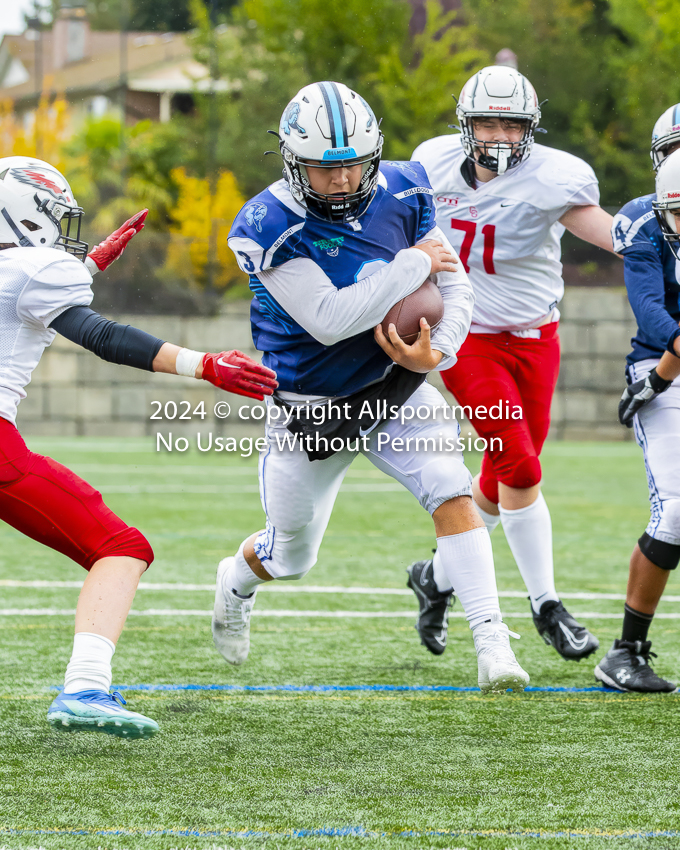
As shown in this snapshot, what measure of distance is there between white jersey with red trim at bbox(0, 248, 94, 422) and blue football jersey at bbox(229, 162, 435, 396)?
546mm

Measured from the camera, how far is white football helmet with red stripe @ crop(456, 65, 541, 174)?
4066 millimetres

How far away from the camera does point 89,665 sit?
2881 millimetres

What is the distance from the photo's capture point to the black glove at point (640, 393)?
12.0 feet

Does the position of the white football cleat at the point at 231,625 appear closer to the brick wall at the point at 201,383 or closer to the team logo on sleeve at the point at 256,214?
the team logo on sleeve at the point at 256,214

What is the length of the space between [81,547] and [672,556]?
6.38 ft

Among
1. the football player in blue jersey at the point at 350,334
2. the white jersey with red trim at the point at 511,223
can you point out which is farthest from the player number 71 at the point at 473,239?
the football player in blue jersey at the point at 350,334

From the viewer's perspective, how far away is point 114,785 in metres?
2.66

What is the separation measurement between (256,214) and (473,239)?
4.44 ft

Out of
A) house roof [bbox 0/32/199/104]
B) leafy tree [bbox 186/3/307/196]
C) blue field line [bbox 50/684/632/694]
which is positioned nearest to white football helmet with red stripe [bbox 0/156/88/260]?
blue field line [bbox 50/684/632/694]

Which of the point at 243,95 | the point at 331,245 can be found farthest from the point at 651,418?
the point at 243,95

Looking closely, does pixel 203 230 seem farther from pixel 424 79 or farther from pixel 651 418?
pixel 651 418

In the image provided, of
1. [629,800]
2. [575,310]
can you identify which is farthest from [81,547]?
[575,310]

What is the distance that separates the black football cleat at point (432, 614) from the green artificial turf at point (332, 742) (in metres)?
0.08

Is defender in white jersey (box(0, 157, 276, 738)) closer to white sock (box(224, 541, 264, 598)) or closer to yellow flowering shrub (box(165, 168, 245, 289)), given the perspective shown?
white sock (box(224, 541, 264, 598))
